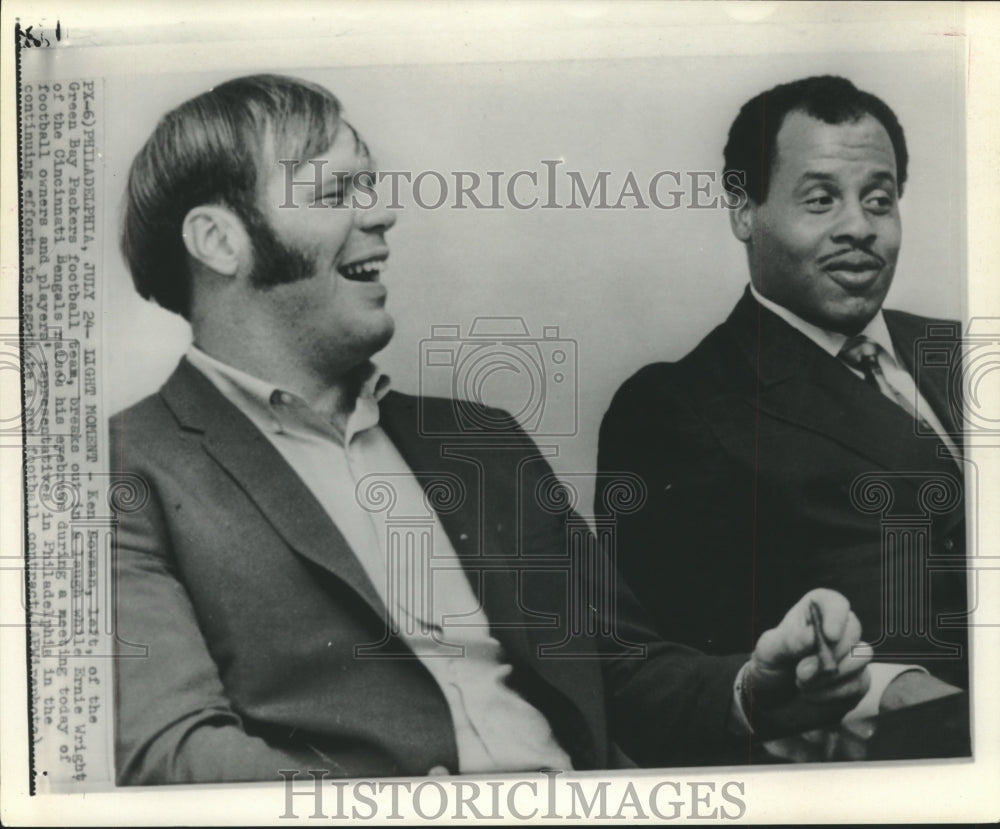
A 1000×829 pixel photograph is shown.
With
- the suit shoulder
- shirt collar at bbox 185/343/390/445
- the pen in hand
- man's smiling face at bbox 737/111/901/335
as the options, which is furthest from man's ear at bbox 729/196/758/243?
the suit shoulder

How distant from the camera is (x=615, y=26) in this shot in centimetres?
142

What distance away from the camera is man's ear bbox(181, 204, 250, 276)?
4.47 feet

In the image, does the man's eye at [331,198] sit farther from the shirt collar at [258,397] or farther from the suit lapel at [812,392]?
the suit lapel at [812,392]

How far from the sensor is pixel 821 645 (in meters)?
1.42

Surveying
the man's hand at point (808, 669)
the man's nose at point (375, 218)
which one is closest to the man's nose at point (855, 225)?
the man's hand at point (808, 669)

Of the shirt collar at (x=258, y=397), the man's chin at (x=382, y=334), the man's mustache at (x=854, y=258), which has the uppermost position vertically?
the man's mustache at (x=854, y=258)

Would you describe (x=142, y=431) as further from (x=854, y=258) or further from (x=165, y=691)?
(x=854, y=258)

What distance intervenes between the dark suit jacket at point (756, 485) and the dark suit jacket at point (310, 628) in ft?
0.25

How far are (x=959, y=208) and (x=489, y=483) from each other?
77cm

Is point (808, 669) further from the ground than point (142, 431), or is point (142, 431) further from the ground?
point (142, 431)

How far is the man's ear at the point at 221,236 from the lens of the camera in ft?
4.47

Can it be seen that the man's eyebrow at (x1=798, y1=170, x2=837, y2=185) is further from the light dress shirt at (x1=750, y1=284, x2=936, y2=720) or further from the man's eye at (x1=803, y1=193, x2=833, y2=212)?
the light dress shirt at (x1=750, y1=284, x2=936, y2=720)

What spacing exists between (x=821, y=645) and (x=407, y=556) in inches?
23.2

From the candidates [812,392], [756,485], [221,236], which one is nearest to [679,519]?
[756,485]
